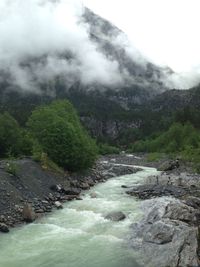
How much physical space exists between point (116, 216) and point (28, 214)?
8.53 metres

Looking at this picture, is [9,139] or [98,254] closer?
[98,254]

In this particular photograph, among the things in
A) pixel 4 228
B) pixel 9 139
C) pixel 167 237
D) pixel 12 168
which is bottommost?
pixel 4 228

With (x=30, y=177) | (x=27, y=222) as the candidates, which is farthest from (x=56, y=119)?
(x=27, y=222)

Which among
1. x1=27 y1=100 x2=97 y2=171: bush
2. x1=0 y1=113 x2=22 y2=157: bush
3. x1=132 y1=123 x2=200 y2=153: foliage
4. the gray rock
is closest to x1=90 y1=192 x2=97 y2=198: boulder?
the gray rock

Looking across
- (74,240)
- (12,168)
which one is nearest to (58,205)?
(12,168)

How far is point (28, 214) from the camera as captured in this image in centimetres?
4356

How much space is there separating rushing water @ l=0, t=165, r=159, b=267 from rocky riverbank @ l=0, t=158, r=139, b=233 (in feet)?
6.12

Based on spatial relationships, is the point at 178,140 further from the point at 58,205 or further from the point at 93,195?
the point at 58,205

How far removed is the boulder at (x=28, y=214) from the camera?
1702 inches

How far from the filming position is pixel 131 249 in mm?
34344

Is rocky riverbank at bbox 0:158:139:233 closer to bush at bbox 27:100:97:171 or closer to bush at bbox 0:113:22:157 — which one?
bush at bbox 27:100:97:171

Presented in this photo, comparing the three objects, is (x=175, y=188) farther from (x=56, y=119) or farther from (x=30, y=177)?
(x=56, y=119)

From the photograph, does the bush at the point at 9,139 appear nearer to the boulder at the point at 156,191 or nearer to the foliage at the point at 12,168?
the foliage at the point at 12,168

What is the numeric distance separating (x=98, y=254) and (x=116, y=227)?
7.02m
